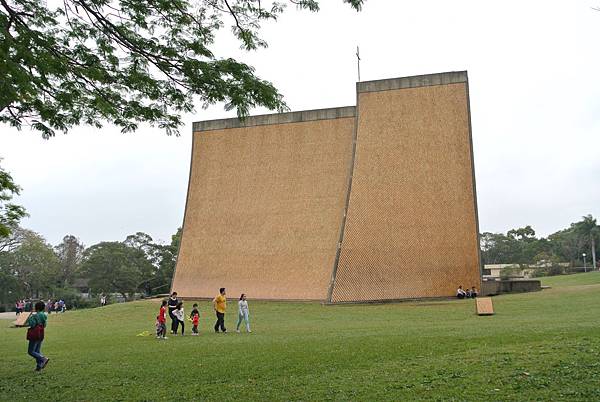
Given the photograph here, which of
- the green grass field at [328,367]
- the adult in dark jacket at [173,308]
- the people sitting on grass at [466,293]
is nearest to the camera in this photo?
the green grass field at [328,367]

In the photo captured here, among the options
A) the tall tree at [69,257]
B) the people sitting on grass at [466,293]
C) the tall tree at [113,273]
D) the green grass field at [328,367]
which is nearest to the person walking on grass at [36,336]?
the green grass field at [328,367]

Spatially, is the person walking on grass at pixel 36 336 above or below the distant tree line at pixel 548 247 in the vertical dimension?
below

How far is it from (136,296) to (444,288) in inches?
1239

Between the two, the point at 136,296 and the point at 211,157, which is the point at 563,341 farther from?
the point at 136,296

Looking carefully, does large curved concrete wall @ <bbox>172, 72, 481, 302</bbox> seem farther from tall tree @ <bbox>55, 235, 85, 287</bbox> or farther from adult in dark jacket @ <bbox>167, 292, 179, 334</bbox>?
tall tree @ <bbox>55, 235, 85, 287</bbox>

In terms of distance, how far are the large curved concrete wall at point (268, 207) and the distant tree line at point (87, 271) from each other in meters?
17.3

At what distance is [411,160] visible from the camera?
2202 cm

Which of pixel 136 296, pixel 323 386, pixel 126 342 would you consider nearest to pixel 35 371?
pixel 126 342

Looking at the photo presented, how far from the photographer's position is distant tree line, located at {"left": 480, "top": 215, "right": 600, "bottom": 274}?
56.9 m

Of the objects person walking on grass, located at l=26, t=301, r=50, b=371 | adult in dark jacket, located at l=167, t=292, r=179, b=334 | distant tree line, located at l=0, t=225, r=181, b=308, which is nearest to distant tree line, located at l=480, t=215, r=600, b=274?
distant tree line, located at l=0, t=225, r=181, b=308

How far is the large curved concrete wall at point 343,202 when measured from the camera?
69.7 ft

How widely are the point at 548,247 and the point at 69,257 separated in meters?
50.8

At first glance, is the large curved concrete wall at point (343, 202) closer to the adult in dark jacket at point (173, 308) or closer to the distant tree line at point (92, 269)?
the adult in dark jacket at point (173, 308)

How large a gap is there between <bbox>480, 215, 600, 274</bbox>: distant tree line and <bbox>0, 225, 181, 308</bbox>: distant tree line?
29.3m
